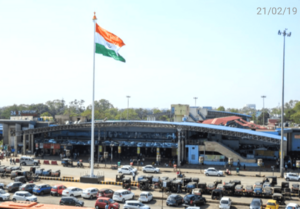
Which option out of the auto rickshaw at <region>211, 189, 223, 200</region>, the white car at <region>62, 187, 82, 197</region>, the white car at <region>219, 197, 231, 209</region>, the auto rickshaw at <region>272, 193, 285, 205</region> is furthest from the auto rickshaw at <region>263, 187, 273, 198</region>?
the white car at <region>62, 187, 82, 197</region>

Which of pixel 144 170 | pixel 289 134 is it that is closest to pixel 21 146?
pixel 144 170

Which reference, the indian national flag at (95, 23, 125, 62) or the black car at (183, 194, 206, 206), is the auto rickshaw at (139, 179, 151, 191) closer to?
the black car at (183, 194, 206, 206)

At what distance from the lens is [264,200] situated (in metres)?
38.8

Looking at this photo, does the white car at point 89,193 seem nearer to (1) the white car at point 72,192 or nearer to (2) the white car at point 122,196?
(1) the white car at point 72,192

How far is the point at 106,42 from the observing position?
44969mm

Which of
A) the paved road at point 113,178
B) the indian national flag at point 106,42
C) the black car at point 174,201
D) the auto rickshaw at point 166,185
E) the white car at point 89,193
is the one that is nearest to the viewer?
the black car at point 174,201

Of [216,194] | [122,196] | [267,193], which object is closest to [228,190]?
[216,194]

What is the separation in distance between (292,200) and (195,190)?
1086cm

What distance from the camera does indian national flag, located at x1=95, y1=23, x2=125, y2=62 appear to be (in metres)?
44.7

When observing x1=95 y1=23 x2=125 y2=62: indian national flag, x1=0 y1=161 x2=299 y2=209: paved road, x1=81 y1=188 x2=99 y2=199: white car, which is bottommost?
x1=0 y1=161 x2=299 y2=209: paved road

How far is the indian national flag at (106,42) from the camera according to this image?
1759 inches

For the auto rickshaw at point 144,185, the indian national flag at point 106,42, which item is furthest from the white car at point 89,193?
the indian national flag at point 106,42

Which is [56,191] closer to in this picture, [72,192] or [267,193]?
[72,192]

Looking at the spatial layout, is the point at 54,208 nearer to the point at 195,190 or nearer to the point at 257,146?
the point at 195,190
